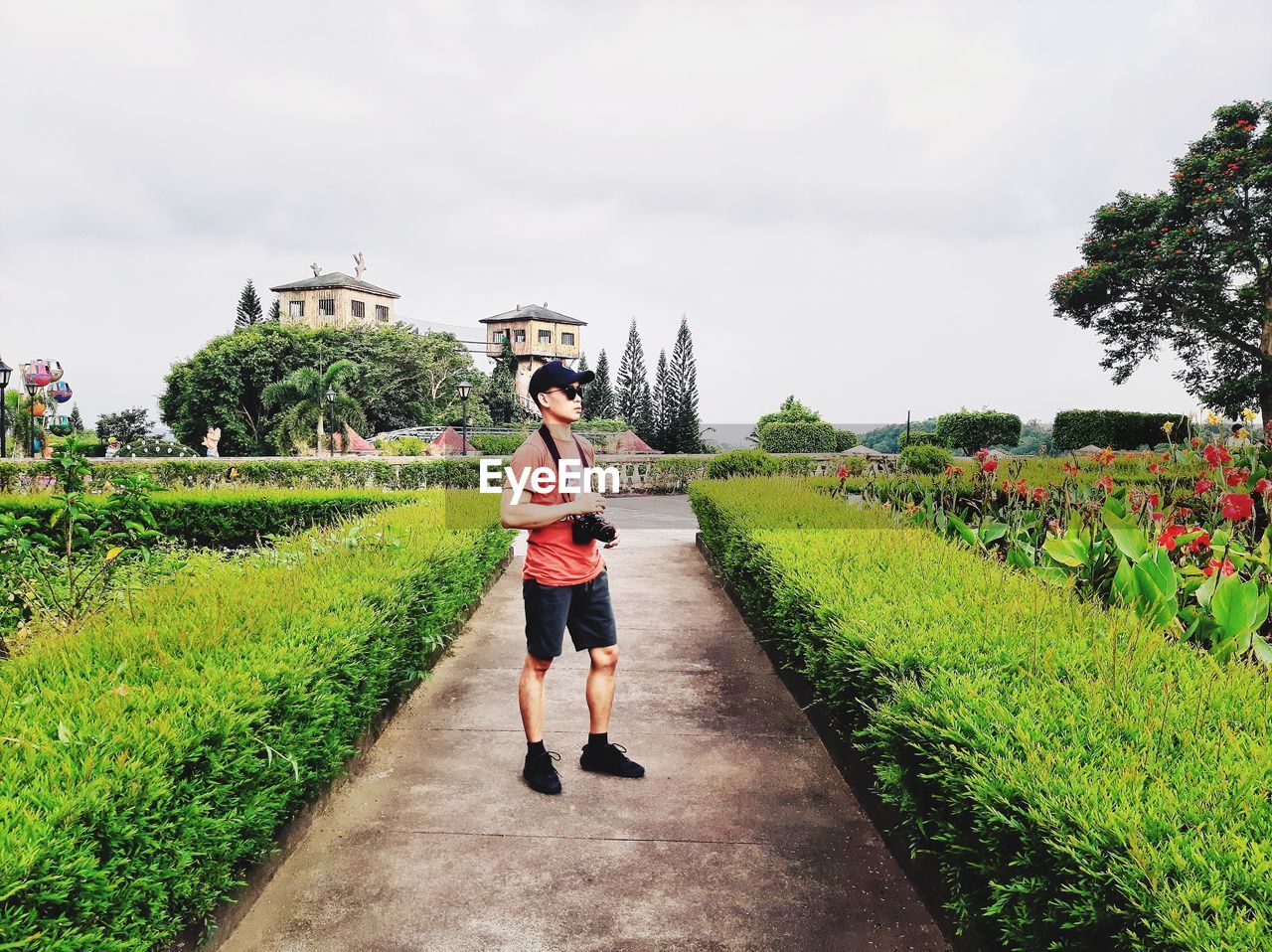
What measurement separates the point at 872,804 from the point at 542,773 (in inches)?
60.5

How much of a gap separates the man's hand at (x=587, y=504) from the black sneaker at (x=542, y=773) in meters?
1.22

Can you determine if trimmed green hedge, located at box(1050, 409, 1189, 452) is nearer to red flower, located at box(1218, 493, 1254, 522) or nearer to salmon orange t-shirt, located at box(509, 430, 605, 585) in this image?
red flower, located at box(1218, 493, 1254, 522)

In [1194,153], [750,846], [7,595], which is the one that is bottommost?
[750,846]

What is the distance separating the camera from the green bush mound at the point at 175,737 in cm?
199

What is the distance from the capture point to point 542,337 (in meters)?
87.1

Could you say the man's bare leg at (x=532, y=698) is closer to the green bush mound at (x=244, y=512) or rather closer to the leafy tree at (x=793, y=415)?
the green bush mound at (x=244, y=512)

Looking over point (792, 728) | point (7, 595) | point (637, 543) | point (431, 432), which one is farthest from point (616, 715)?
point (431, 432)

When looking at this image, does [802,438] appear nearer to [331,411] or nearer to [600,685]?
[331,411]

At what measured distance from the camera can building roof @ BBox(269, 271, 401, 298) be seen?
77.2 meters

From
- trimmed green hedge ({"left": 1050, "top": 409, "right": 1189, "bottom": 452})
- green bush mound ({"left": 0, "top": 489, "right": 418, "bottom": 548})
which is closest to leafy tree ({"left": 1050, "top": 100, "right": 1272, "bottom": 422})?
trimmed green hedge ({"left": 1050, "top": 409, "right": 1189, "bottom": 452})

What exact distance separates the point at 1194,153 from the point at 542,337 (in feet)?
211

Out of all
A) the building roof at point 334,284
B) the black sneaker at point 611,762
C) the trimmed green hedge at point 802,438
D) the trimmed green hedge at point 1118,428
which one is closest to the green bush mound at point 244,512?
the black sneaker at point 611,762

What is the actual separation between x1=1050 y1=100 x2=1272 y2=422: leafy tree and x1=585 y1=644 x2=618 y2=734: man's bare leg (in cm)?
3261

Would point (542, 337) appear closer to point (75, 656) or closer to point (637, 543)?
point (637, 543)
